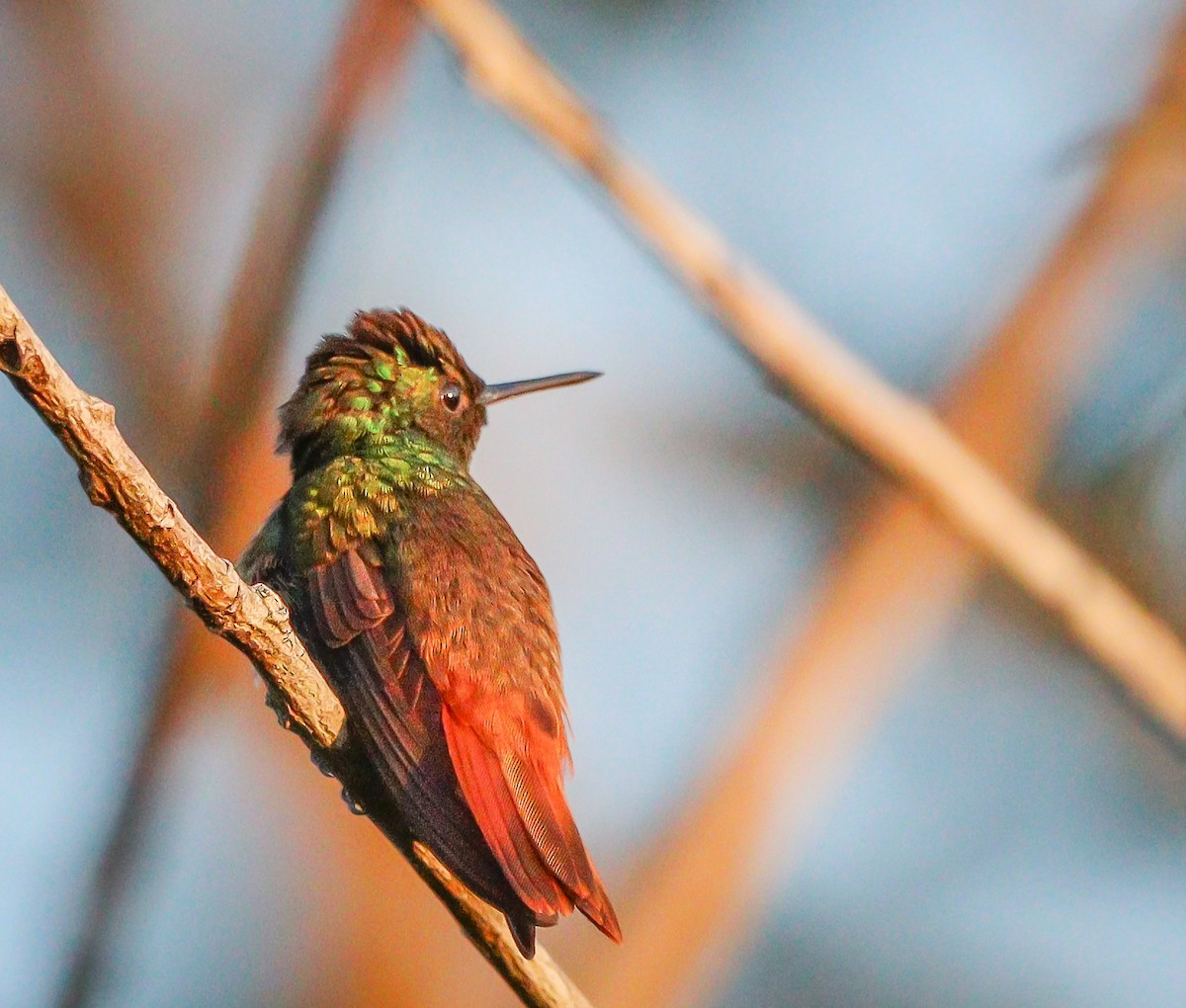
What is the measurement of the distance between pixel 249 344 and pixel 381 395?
1.74ft

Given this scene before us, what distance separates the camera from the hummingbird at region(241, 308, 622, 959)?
9.21 feet

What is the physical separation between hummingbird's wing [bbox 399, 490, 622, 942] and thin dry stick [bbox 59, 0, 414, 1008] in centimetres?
57

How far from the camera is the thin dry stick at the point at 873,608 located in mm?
7047

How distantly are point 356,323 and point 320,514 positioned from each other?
912 mm

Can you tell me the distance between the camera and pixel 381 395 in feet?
13.2

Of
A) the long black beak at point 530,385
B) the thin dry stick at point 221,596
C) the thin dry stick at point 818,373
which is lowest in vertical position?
the thin dry stick at point 221,596

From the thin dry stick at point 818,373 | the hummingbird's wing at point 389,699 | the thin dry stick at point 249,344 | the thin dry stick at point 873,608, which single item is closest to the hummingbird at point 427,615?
the hummingbird's wing at point 389,699

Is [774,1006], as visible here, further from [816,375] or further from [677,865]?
[816,375]

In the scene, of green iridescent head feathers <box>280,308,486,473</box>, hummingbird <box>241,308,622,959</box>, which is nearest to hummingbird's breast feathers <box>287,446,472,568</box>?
hummingbird <box>241,308,622,959</box>

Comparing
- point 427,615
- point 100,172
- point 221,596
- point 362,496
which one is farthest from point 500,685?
point 100,172

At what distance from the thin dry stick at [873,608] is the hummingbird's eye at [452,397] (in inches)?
136

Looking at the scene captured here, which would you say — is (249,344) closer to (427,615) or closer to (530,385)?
(427,615)

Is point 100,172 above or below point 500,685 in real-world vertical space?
above

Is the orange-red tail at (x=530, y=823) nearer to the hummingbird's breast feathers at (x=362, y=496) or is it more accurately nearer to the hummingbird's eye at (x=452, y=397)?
the hummingbird's breast feathers at (x=362, y=496)
